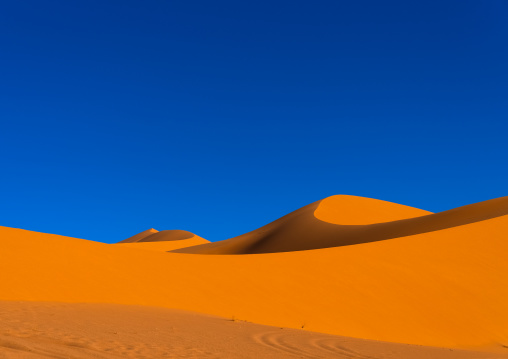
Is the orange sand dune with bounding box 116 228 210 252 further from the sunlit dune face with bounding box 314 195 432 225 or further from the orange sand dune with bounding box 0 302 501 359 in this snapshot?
the orange sand dune with bounding box 0 302 501 359

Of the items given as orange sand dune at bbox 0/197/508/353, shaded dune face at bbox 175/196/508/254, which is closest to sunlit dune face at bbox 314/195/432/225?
shaded dune face at bbox 175/196/508/254

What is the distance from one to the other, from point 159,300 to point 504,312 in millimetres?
14286

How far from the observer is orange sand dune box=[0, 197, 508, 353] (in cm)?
1630

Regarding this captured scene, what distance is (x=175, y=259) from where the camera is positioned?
22328mm

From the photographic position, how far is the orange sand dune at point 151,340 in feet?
21.8

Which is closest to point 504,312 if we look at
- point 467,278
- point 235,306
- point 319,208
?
point 467,278

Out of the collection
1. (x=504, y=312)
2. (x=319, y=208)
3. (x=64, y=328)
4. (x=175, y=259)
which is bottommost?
(x=64, y=328)

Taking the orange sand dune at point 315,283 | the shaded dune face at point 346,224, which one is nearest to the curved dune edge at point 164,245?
the shaded dune face at point 346,224

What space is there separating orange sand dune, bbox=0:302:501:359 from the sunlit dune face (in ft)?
136

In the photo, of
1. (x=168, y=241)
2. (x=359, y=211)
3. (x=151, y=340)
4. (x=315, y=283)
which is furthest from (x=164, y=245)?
A: (x=151, y=340)

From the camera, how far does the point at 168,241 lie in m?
80.8

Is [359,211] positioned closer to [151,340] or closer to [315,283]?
[315,283]

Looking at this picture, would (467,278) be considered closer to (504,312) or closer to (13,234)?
(504,312)

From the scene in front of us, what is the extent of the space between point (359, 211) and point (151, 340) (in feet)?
166
